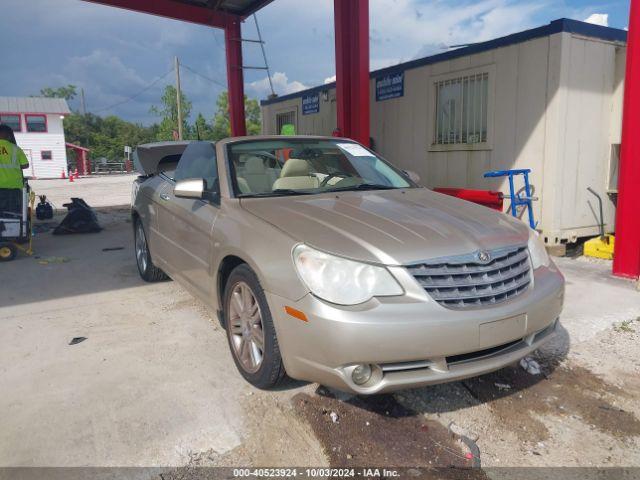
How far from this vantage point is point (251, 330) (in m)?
3.02

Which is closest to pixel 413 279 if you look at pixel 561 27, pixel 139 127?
pixel 561 27

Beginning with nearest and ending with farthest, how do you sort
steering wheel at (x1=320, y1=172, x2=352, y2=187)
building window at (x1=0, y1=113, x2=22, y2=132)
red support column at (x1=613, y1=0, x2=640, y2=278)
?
steering wheel at (x1=320, y1=172, x2=352, y2=187), red support column at (x1=613, y1=0, x2=640, y2=278), building window at (x1=0, y1=113, x2=22, y2=132)

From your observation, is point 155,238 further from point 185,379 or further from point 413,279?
point 413,279

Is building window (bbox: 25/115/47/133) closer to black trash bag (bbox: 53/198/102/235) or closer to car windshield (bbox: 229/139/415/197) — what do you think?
black trash bag (bbox: 53/198/102/235)

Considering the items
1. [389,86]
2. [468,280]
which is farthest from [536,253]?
[389,86]

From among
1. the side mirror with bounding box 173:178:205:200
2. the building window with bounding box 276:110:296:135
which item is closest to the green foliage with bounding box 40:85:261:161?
the building window with bounding box 276:110:296:135

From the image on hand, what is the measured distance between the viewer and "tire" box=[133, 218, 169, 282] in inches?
215

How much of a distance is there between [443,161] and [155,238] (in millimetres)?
5300


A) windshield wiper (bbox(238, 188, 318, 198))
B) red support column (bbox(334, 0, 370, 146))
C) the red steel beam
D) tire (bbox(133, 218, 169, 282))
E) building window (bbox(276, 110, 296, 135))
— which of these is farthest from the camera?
building window (bbox(276, 110, 296, 135))

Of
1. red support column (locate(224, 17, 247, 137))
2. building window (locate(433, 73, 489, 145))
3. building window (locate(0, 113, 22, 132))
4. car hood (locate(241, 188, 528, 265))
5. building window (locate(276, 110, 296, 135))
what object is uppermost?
building window (locate(0, 113, 22, 132))

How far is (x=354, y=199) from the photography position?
3.45 meters

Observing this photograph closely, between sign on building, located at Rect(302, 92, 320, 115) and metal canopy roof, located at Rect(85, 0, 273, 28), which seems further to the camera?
sign on building, located at Rect(302, 92, 320, 115)

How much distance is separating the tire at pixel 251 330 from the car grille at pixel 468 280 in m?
0.89

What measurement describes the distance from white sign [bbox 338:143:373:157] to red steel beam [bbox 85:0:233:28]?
340 inches
